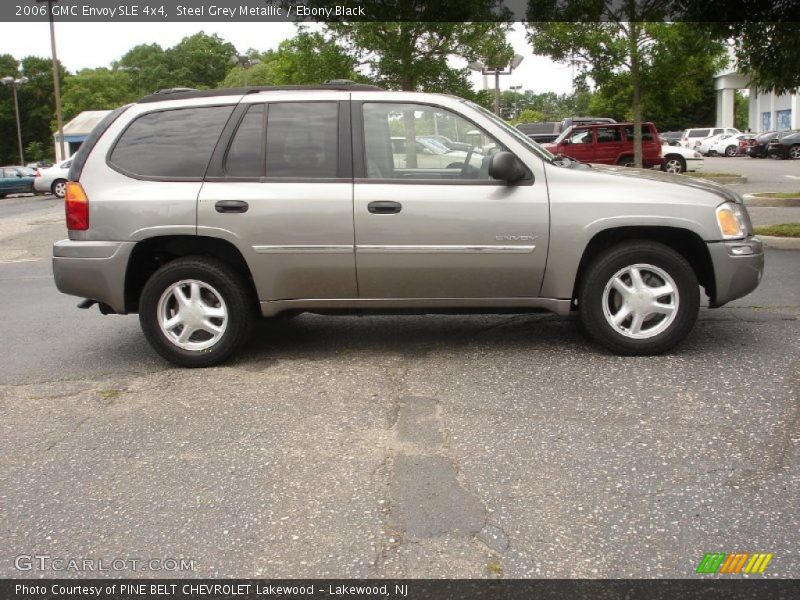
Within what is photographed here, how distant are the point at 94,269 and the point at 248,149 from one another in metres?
1.29

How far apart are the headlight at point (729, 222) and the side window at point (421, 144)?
1.48 m

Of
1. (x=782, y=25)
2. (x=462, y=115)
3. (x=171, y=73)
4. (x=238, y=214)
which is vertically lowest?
(x=238, y=214)

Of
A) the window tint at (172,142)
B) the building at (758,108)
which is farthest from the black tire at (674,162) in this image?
the building at (758,108)

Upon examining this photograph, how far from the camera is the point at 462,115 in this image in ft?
17.6

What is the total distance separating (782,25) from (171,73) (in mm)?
96688

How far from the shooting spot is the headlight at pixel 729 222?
525 centimetres

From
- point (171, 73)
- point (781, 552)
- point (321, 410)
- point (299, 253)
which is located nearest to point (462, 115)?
point (299, 253)

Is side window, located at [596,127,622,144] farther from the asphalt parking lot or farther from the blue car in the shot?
the blue car

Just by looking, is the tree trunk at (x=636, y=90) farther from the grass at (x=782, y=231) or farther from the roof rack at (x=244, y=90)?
the roof rack at (x=244, y=90)

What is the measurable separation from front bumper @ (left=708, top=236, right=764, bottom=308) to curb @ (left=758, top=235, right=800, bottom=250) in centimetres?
498

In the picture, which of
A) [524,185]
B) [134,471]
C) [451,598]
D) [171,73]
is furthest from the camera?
[171,73]

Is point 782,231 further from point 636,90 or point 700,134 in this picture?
point 700,134

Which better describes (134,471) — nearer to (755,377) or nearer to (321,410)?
(321,410)

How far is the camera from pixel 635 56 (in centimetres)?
2255
